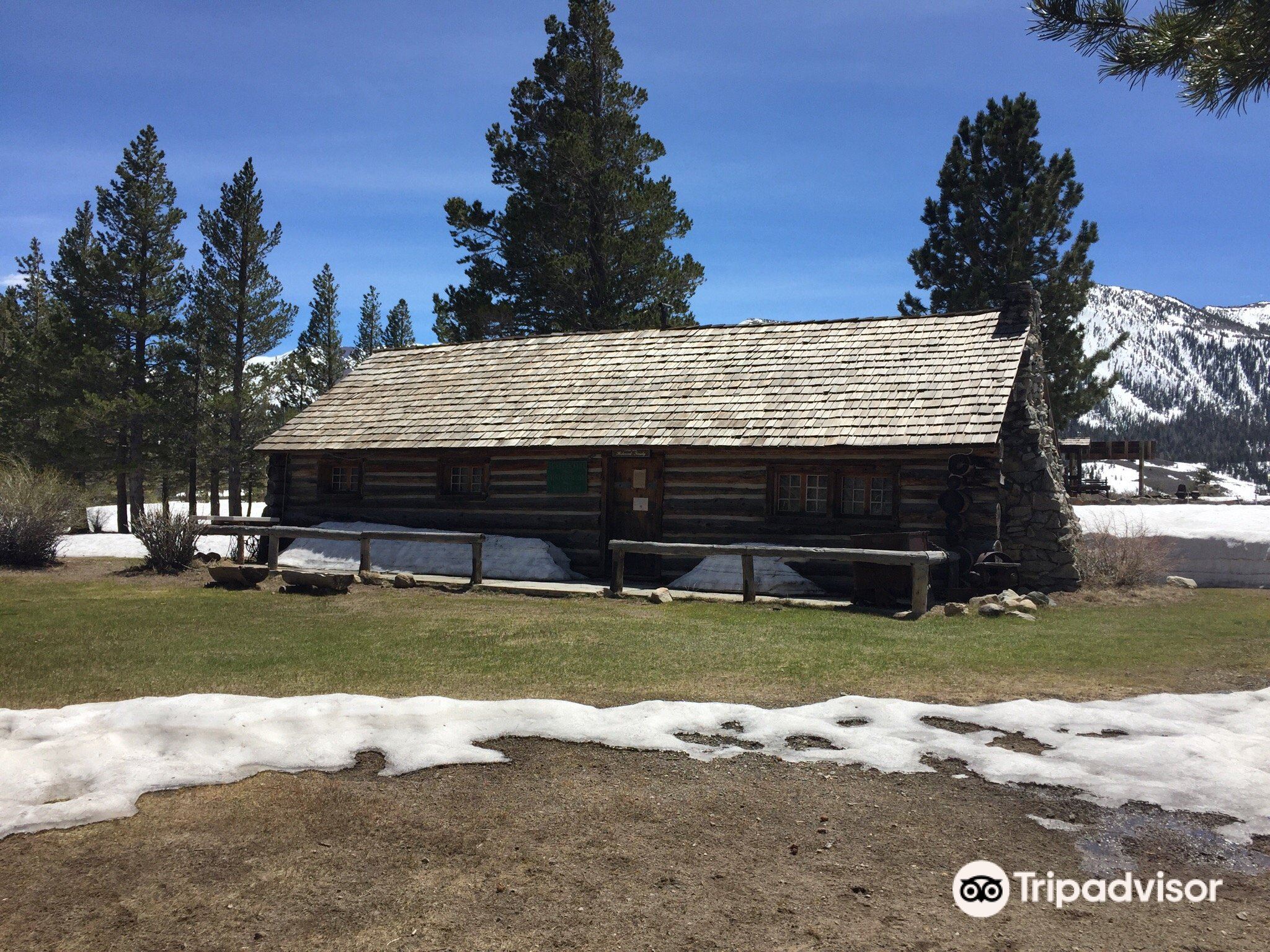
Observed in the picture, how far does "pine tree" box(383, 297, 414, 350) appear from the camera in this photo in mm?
52219

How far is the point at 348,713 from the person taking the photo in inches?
242

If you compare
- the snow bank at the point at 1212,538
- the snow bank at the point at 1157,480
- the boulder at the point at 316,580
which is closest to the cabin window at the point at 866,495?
the snow bank at the point at 1212,538

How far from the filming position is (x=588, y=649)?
8945 mm

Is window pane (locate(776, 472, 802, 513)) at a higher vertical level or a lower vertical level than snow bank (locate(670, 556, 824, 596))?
higher

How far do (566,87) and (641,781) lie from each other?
94.6 feet

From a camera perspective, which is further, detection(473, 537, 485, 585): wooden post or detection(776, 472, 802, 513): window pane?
detection(776, 472, 802, 513): window pane

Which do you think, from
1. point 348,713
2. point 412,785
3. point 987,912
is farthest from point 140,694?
point 987,912

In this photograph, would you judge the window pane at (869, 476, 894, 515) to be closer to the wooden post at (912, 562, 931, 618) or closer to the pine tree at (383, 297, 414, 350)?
the wooden post at (912, 562, 931, 618)

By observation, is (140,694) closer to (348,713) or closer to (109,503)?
(348,713)

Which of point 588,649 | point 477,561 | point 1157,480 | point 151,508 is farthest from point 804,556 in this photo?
point 1157,480

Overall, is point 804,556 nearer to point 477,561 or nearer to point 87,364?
point 477,561

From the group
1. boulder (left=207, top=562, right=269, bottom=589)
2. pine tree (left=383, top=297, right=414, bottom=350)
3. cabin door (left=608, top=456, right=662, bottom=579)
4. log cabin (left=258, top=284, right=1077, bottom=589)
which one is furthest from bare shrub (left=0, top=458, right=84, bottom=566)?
pine tree (left=383, top=297, right=414, bottom=350)

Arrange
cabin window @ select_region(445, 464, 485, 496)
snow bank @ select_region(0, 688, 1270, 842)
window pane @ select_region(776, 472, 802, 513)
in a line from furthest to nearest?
cabin window @ select_region(445, 464, 485, 496), window pane @ select_region(776, 472, 802, 513), snow bank @ select_region(0, 688, 1270, 842)

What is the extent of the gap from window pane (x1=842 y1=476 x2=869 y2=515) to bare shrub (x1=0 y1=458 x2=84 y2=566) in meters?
15.0
